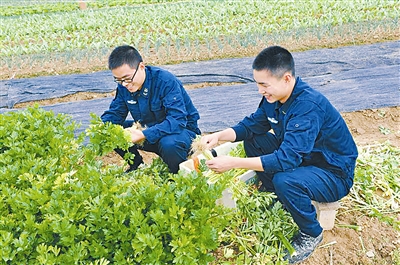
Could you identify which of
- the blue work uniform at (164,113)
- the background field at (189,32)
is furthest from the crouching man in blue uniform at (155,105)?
the background field at (189,32)

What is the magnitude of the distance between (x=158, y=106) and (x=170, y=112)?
18cm

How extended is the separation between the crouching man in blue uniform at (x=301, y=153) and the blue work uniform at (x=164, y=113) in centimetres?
98

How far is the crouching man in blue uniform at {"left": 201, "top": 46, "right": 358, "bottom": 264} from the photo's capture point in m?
2.68

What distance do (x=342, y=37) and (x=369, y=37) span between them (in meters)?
0.64

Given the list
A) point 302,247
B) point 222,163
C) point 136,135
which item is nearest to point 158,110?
point 136,135

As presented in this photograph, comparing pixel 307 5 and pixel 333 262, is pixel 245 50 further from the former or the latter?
pixel 333 262

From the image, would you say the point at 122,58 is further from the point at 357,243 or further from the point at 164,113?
the point at 357,243

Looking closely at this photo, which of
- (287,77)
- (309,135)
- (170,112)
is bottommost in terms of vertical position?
(170,112)

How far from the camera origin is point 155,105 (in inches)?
150

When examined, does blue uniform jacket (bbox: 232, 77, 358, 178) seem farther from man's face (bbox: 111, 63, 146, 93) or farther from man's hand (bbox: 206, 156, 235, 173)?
man's face (bbox: 111, 63, 146, 93)

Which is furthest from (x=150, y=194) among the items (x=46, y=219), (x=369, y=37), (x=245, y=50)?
(x=369, y=37)

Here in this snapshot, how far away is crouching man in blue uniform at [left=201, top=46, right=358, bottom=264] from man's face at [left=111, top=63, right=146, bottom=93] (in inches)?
47.3

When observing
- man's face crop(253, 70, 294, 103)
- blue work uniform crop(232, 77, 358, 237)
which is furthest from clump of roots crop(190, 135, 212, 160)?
man's face crop(253, 70, 294, 103)

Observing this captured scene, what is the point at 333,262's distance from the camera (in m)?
2.92
